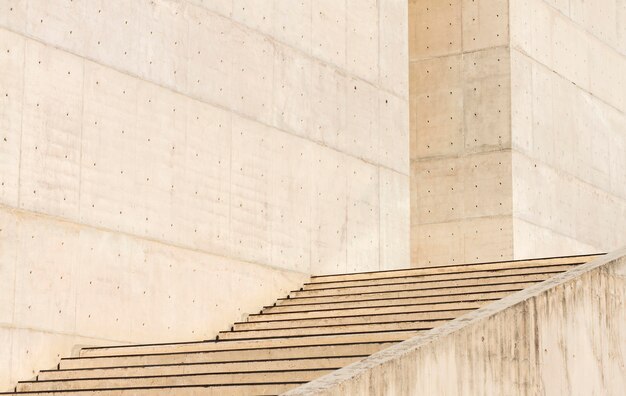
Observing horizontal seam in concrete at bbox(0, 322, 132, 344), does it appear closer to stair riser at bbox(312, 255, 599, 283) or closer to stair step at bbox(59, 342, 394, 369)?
stair step at bbox(59, 342, 394, 369)

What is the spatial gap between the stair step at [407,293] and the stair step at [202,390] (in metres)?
3.12

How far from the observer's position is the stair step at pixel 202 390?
27.6ft

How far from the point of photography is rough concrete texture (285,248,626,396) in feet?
24.0

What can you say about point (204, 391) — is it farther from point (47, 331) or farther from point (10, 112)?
point (10, 112)

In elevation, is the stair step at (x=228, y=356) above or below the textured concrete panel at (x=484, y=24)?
below

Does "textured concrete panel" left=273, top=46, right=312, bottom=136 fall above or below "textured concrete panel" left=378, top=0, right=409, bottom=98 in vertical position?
below

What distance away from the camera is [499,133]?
17234 mm

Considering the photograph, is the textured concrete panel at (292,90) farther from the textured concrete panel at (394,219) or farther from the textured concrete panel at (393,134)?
the textured concrete panel at (394,219)

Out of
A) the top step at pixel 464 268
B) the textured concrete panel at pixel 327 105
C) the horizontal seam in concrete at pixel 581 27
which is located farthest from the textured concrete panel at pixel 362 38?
the horizontal seam in concrete at pixel 581 27

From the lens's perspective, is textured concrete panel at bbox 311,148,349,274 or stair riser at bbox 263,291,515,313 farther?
textured concrete panel at bbox 311,148,349,274

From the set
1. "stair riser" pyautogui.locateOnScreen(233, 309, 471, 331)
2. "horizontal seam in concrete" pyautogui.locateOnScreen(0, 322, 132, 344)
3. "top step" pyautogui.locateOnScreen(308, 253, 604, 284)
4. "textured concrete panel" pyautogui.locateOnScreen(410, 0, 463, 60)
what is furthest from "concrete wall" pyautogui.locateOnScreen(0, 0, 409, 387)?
"textured concrete panel" pyautogui.locateOnScreen(410, 0, 463, 60)

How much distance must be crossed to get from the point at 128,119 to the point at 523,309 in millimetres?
4361

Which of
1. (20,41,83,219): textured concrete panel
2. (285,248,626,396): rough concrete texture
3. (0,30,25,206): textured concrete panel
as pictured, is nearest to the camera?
(285,248,626,396): rough concrete texture

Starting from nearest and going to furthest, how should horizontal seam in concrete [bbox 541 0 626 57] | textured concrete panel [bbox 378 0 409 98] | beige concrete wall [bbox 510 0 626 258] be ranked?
textured concrete panel [bbox 378 0 409 98], beige concrete wall [bbox 510 0 626 258], horizontal seam in concrete [bbox 541 0 626 57]
